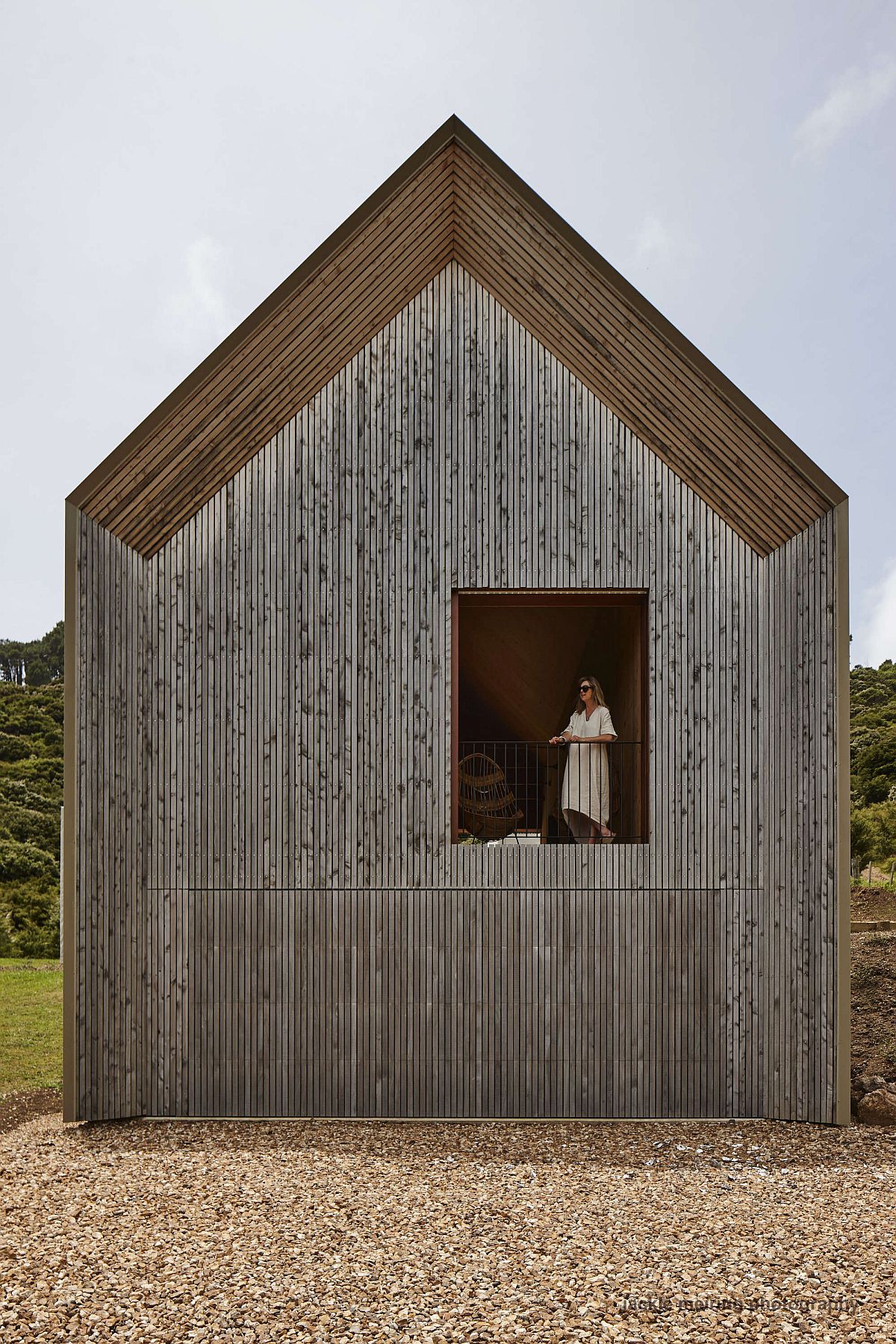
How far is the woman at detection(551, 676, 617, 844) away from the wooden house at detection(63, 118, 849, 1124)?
34 centimetres

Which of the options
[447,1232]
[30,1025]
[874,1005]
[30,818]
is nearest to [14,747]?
[30,818]

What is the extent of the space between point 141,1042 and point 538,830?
4.27 meters

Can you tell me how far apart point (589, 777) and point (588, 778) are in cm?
1

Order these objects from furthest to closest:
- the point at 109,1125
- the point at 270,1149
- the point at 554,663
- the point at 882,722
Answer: the point at 882,722 < the point at 554,663 < the point at 109,1125 < the point at 270,1149

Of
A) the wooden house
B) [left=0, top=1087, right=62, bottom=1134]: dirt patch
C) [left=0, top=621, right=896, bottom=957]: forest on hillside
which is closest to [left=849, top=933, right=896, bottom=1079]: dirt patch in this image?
the wooden house

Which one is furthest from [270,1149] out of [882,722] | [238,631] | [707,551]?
[882,722]

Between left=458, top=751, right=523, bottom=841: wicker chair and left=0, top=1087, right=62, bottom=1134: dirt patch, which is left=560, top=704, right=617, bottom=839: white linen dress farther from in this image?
left=0, top=1087, right=62, bottom=1134: dirt patch

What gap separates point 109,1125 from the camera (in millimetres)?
6723

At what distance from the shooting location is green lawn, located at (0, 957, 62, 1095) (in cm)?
942

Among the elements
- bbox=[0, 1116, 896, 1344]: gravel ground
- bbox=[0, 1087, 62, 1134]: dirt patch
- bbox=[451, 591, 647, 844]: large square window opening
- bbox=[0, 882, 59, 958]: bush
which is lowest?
bbox=[0, 882, 59, 958]: bush

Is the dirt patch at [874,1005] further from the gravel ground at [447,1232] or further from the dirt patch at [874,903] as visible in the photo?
the dirt patch at [874,903]

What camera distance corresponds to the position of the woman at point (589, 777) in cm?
742

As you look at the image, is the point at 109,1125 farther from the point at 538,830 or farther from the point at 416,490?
the point at 416,490

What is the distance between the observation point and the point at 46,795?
68.2 ft
